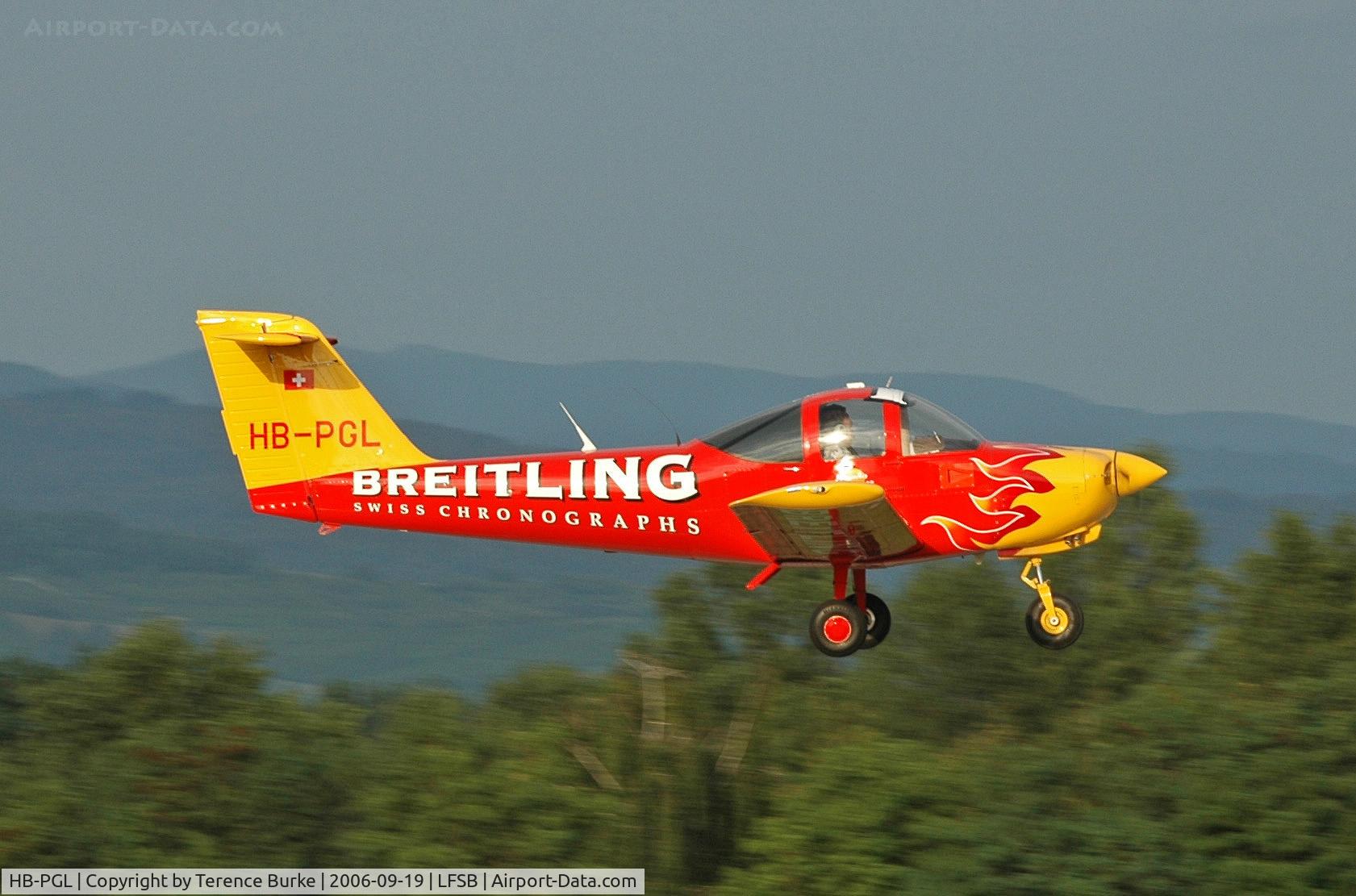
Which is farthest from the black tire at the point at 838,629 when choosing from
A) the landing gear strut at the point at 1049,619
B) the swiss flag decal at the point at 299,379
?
the swiss flag decal at the point at 299,379

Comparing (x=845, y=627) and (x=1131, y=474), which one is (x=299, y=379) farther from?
(x=1131, y=474)

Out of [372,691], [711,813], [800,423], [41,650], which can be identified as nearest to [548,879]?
[711,813]

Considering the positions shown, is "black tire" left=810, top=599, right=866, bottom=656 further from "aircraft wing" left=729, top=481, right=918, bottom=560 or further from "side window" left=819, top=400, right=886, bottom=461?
"side window" left=819, top=400, right=886, bottom=461

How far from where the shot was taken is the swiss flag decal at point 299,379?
648 inches

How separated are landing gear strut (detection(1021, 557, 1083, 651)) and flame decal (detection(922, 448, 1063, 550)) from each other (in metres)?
0.71

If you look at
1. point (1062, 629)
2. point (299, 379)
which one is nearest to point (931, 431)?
point (1062, 629)

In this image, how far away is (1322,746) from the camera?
30.0 meters

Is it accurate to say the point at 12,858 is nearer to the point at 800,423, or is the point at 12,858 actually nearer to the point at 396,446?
the point at 396,446

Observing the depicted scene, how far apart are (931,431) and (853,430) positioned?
69cm

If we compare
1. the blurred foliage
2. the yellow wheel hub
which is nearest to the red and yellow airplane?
the yellow wheel hub

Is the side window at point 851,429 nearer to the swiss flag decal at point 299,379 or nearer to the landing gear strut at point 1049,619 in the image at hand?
the landing gear strut at point 1049,619

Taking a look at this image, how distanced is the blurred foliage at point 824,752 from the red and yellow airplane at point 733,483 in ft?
27.9

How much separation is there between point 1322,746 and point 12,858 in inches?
948

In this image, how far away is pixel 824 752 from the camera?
32438 millimetres
